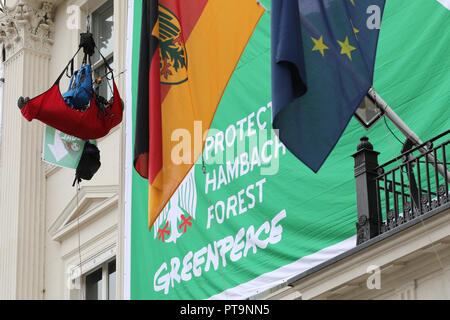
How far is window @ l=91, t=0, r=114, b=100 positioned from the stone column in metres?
1.31

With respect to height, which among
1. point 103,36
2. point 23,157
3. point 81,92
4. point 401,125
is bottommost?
point 401,125

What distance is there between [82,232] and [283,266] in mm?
6397

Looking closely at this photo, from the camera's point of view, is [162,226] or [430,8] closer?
[430,8]

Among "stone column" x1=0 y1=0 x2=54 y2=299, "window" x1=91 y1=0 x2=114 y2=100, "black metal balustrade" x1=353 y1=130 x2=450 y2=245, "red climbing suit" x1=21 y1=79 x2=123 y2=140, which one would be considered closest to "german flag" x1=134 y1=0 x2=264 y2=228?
"black metal balustrade" x1=353 y1=130 x2=450 y2=245

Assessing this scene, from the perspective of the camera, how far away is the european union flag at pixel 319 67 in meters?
10.5

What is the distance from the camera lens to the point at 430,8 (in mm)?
13414

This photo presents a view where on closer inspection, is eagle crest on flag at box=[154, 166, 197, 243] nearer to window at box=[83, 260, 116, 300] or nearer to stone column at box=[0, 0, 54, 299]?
window at box=[83, 260, 116, 300]

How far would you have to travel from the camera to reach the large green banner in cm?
→ 1343

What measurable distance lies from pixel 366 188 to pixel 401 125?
1.10 metres

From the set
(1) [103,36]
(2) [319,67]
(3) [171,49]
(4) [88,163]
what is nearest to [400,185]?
(2) [319,67]

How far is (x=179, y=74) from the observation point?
14141 mm

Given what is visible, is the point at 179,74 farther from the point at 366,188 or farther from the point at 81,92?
the point at 81,92
